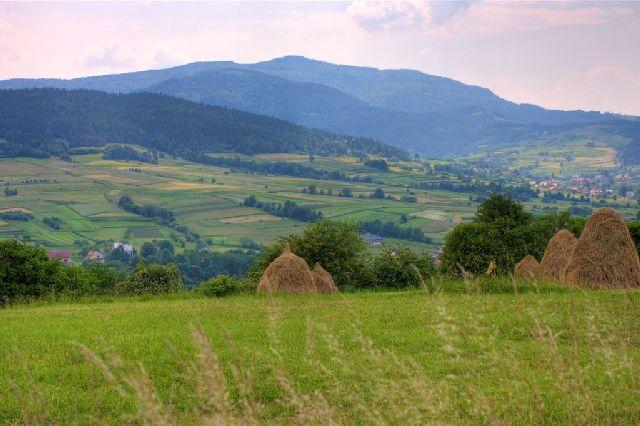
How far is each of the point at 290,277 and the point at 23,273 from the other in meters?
12.3

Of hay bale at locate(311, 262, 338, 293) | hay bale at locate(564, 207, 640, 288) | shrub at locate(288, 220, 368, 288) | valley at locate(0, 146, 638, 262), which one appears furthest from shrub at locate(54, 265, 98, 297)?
valley at locate(0, 146, 638, 262)

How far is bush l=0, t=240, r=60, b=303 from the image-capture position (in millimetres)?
26469

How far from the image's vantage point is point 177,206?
15775cm

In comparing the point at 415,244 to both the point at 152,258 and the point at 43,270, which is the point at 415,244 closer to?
the point at 152,258

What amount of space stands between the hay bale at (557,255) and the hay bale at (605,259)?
166 inches

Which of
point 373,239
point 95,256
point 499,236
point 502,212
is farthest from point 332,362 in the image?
point 373,239

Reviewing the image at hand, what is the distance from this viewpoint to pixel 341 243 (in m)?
33.7

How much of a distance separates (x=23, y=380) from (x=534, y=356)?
8609 millimetres

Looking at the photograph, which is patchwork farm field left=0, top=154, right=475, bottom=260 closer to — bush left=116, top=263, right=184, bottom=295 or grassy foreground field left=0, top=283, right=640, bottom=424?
bush left=116, top=263, right=184, bottom=295

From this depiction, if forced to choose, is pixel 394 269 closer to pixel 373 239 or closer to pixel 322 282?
pixel 322 282

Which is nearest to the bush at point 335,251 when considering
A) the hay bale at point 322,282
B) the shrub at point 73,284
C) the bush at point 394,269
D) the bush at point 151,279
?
the bush at point 394,269

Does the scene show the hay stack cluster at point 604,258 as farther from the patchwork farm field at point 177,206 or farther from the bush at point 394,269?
the patchwork farm field at point 177,206

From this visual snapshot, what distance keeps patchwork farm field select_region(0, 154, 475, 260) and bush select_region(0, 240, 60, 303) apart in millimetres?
86102

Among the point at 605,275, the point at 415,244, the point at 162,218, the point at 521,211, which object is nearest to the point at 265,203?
the point at 162,218
